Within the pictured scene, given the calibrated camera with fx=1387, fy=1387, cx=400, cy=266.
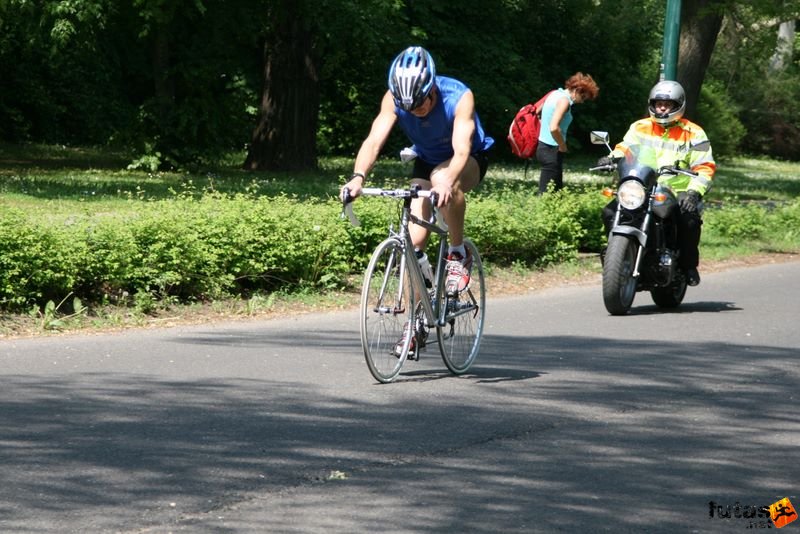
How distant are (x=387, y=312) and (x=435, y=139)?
100 centimetres

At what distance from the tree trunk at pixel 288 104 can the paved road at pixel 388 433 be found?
53.4 feet

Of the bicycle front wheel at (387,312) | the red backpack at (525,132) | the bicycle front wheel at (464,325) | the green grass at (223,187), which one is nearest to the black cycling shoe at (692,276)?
the green grass at (223,187)

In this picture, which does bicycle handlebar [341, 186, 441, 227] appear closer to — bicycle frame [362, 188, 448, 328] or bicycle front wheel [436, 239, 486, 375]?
bicycle frame [362, 188, 448, 328]

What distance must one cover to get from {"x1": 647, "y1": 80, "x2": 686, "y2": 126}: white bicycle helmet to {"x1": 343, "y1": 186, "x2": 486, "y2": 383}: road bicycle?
3.75 m

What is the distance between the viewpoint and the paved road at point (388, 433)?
17.0 feet

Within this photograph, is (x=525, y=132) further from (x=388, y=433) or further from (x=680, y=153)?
(x=388, y=433)

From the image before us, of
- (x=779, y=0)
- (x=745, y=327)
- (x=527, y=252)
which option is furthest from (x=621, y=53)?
(x=745, y=327)

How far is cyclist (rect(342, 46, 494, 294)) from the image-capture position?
23.9ft

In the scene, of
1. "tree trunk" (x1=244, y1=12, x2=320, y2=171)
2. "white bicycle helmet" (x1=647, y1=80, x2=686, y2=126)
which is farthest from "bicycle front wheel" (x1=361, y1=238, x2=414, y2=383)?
"tree trunk" (x1=244, y1=12, x2=320, y2=171)

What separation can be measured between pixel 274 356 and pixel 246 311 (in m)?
2.13

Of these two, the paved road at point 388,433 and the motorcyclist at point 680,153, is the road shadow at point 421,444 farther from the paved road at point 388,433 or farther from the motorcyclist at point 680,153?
the motorcyclist at point 680,153

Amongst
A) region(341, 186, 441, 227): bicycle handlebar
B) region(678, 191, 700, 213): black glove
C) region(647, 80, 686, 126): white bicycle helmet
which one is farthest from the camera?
region(678, 191, 700, 213): black glove

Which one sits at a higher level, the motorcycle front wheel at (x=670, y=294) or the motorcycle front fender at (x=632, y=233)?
the motorcycle front fender at (x=632, y=233)

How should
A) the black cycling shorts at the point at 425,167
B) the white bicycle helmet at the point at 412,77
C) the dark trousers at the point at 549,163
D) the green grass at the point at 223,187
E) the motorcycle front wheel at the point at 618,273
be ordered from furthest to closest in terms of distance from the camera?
the dark trousers at the point at 549,163, the motorcycle front wheel at the point at 618,273, the green grass at the point at 223,187, the black cycling shorts at the point at 425,167, the white bicycle helmet at the point at 412,77
